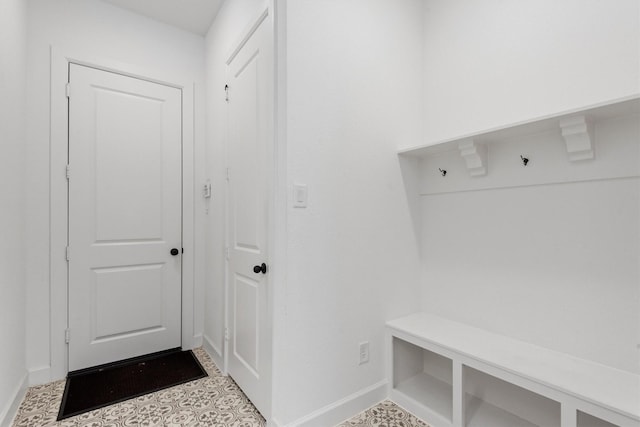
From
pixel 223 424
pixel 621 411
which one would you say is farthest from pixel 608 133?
pixel 223 424

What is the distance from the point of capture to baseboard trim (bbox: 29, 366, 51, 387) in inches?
80.5

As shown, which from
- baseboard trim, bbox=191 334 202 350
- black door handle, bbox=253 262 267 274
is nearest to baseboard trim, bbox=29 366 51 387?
baseboard trim, bbox=191 334 202 350

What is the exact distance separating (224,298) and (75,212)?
1.22 metres

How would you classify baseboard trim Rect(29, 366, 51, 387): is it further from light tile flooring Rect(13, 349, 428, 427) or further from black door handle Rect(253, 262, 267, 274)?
black door handle Rect(253, 262, 267, 274)

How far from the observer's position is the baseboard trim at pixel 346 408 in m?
1.60

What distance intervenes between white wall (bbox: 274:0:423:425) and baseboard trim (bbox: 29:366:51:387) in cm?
171

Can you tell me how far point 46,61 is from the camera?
2.15m

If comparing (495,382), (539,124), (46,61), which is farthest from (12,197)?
(495,382)

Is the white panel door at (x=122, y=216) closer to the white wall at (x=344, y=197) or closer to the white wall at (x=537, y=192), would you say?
the white wall at (x=344, y=197)

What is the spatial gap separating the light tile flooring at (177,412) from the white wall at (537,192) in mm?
762

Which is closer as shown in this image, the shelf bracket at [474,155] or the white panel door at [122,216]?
the shelf bracket at [474,155]

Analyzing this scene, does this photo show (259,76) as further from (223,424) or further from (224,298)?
(223,424)

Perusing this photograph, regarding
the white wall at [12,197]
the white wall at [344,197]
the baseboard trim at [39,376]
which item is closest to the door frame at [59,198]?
the baseboard trim at [39,376]

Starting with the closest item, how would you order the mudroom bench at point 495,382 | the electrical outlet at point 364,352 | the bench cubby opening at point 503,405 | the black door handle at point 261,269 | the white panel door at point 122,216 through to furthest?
the mudroom bench at point 495,382 → the bench cubby opening at point 503,405 → the black door handle at point 261,269 → the electrical outlet at point 364,352 → the white panel door at point 122,216
